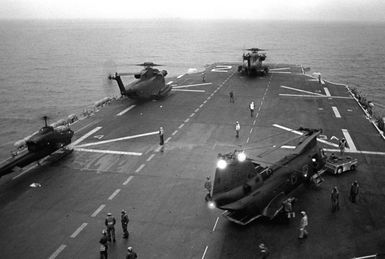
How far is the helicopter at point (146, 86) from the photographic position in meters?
52.4

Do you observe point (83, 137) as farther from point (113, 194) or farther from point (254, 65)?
point (254, 65)

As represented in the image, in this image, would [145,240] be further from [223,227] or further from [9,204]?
[9,204]

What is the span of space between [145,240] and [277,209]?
25.9ft

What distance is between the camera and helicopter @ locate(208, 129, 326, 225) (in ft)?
69.3

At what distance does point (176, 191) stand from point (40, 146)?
12.2 metres

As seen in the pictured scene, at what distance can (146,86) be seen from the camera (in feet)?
177

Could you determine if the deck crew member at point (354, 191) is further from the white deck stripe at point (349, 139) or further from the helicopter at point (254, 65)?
→ the helicopter at point (254, 65)

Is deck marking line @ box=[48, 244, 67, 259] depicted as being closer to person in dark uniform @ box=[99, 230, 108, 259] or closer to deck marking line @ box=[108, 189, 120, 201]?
person in dark uniform @ box=[99, 230, 108, 259]

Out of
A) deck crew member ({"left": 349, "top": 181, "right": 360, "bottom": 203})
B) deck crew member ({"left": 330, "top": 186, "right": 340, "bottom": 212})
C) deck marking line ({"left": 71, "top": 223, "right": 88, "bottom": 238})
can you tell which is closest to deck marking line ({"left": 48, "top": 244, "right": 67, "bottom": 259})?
deck marking line ({"left": 71, "top": 223, "right": 88, "bottom": 238})

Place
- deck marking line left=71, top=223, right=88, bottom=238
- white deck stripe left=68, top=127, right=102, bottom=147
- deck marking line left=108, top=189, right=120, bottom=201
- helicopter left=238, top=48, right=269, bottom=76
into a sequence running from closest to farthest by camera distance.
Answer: deck marking line left=71, top=223, right=88, bottom=238 < deck marking line left=108, top=189, right=120, bottom=201 < white deck stripe left=68, top=127, right=102, bottom=147 < helicopter left=238, top=48, right=269, bottom=76

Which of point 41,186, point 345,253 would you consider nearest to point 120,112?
point 41,186

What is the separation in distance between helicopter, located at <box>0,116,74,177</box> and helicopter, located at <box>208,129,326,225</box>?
16236 mm

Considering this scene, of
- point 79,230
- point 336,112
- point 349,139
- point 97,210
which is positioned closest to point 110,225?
point 79,230

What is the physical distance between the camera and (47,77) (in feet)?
345
